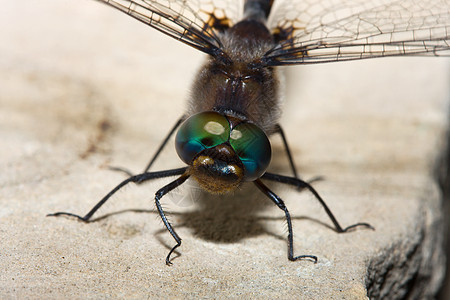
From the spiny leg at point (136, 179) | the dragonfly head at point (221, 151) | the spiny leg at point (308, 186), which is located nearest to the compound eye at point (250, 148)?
the dragonfly head at point (221, 151)

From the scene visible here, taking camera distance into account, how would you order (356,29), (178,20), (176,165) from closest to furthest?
(178,20) < (356,29) < (176,165)

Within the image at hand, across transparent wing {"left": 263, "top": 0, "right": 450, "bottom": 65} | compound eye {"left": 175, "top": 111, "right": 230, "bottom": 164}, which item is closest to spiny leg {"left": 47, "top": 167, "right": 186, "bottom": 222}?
compound eye {"left": 175, "top": 111, "right": 230, "bottom": 164}

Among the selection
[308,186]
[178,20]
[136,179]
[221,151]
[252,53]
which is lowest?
[136,179]

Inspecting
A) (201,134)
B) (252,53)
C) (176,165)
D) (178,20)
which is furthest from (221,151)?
(176,165)

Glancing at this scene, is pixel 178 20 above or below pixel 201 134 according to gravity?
above

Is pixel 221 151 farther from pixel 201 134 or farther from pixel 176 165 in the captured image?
pixel 176 165

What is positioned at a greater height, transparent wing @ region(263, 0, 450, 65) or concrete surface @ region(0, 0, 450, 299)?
transparent wing @ region(263, 0, 450, 65)

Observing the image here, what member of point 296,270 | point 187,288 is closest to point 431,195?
point 296,270

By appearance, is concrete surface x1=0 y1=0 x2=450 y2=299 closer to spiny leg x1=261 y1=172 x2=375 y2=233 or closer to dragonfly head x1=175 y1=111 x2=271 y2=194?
spiny leg x1=261 y1=172 x2=375 y2=233
